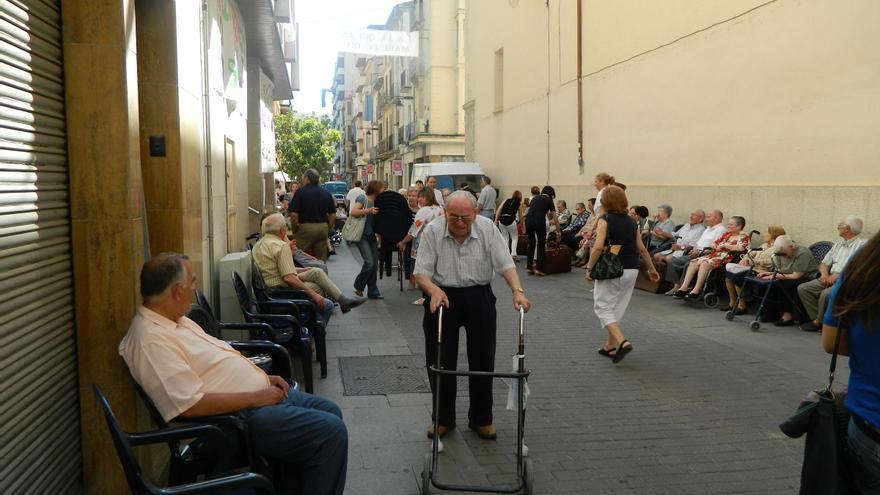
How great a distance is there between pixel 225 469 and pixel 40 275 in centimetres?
124

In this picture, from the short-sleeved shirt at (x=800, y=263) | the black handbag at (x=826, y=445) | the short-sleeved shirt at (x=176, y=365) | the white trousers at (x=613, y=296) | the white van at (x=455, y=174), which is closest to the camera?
the black handbag at (x=826, y=445)

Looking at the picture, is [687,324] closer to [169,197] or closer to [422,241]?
[422,241]

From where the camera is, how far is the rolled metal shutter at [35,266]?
314 centimetres

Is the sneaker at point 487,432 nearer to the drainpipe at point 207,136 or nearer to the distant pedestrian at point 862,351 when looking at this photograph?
the distant pedestrian at point 862,351

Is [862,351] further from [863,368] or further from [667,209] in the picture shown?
[667,209]

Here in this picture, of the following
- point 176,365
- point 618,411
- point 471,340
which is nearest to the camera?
point 176,365

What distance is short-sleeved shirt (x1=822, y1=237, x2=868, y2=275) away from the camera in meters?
8.76

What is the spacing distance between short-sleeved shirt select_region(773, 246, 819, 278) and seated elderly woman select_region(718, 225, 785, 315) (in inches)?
11.5

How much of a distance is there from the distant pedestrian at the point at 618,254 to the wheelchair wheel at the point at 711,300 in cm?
354

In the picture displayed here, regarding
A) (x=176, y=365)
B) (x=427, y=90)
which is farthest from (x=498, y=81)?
(x=176, y=365)

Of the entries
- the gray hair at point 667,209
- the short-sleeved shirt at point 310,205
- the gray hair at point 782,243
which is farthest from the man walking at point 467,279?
the gray hair at point 667,209

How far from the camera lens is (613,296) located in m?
7.51

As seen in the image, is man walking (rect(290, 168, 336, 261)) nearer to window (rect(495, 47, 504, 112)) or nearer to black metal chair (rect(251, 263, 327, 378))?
black metal chair (rect(251, 263, 327, 378))

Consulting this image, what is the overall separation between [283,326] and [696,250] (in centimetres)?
729
